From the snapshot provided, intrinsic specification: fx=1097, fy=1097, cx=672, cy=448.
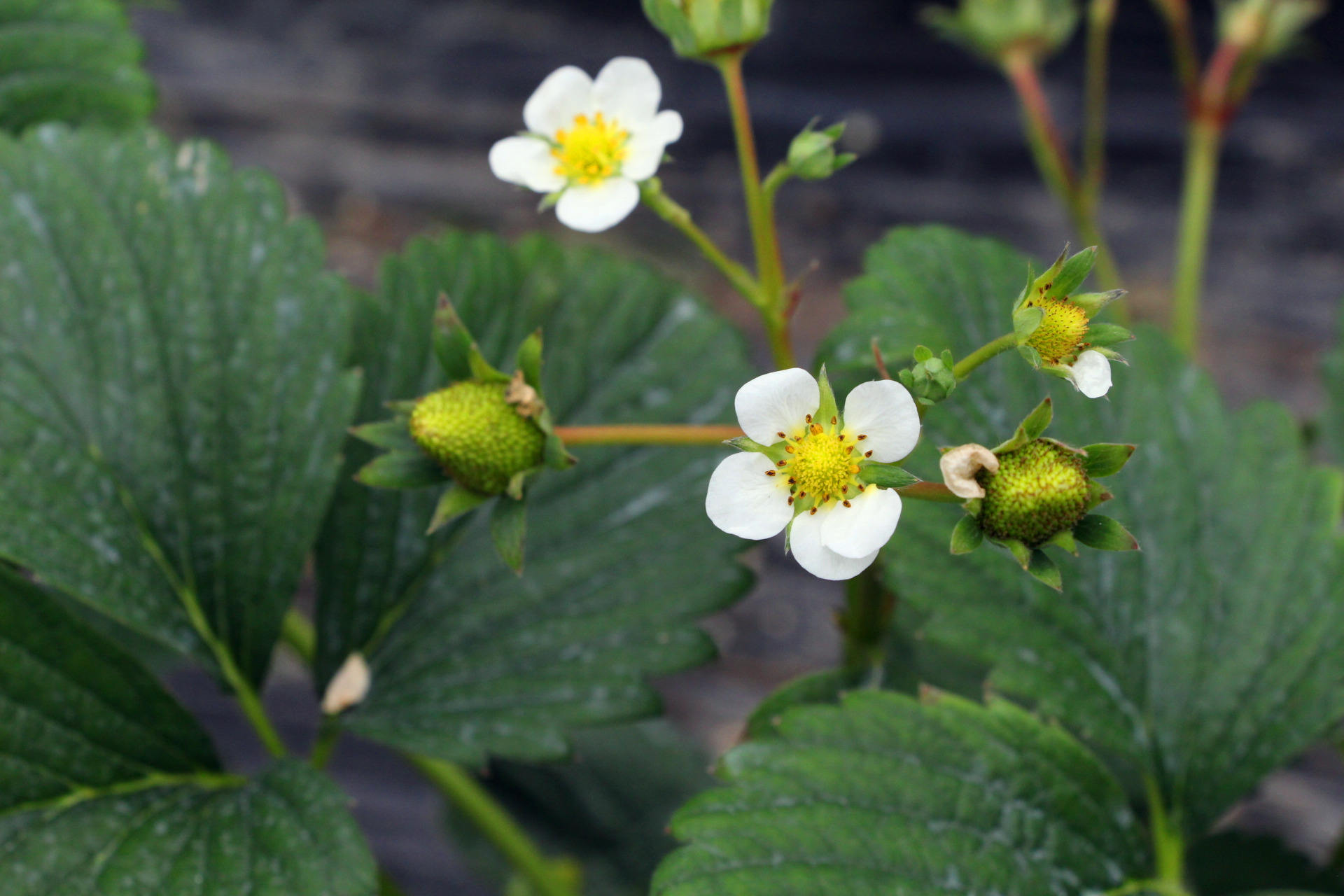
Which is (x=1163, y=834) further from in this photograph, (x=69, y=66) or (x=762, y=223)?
(x=69, y=66)

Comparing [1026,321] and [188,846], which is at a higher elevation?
[1026,321]

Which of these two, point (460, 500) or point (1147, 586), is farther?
point (1147, 586)

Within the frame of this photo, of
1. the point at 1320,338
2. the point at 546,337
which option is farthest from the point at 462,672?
the point at 1320,338

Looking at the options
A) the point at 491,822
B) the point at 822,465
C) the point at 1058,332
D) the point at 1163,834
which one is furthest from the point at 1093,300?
the point at 491,822

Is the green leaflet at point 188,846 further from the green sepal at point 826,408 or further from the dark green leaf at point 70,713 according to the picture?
the green sepal at point 826,408

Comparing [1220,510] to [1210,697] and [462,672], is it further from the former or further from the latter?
[462,672]

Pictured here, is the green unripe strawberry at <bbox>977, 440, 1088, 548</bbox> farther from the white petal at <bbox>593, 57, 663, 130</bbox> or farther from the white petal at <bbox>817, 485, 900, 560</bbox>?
the white petal at <bbox>593, 57, 663, 130</bbox>

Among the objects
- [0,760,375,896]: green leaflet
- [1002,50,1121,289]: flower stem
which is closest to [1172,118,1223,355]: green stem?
[1002,50,1121,289]: flower stem

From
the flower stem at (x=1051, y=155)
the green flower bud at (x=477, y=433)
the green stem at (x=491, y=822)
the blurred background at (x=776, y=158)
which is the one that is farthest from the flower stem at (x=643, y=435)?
the blurred background at (x=776, y=158)
